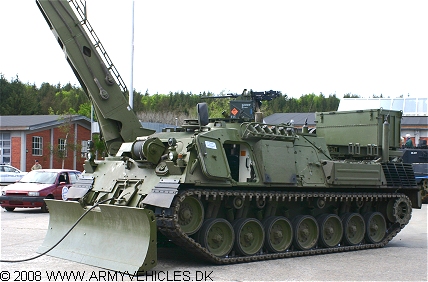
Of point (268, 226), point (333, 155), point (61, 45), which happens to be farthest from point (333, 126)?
point (61, 45)

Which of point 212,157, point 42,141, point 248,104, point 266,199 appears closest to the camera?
point 212,157

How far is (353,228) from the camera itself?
14555mm

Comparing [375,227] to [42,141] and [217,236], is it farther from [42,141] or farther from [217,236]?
[42,141]

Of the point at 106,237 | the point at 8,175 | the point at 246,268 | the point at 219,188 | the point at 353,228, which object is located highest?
the point at 219,188

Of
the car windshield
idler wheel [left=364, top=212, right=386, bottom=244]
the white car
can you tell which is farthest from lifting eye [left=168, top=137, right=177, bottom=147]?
the white car

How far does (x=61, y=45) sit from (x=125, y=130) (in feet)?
8.40

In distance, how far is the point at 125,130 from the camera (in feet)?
50.2

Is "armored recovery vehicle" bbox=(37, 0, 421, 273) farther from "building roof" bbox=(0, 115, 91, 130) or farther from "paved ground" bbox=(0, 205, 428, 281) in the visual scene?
"building roof" bbox=(0, 115, 91, 130)

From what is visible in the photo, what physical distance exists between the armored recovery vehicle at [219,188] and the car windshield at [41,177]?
7.43 metres

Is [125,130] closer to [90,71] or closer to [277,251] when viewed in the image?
[90,71]

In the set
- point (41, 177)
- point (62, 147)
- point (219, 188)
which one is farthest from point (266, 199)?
point (62, 147)

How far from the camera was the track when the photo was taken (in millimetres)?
10734

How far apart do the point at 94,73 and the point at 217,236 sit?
5548 mm

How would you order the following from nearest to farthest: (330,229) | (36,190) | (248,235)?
(248,235) → (330,229) → (36,190)
